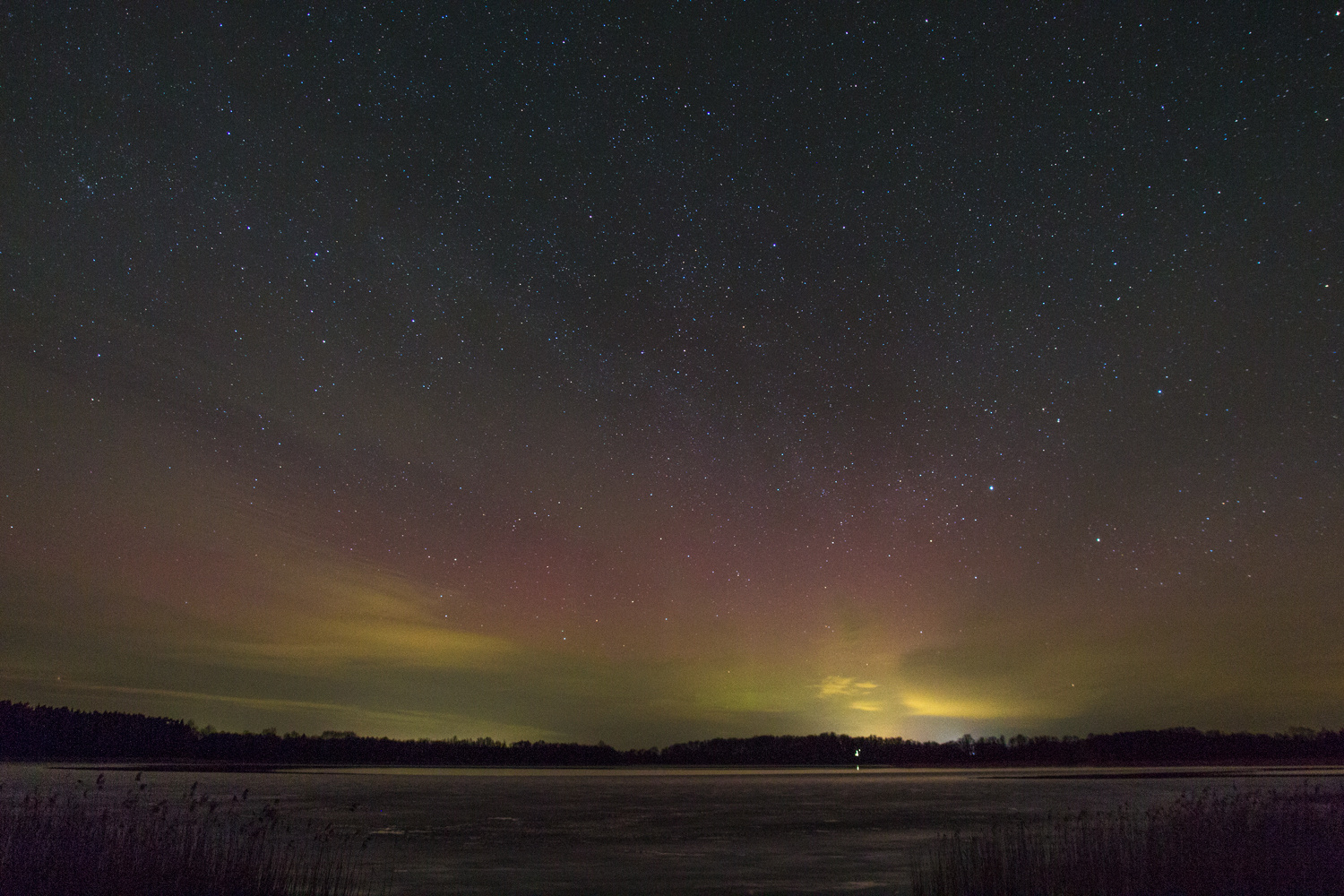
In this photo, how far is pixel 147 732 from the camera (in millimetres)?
152875

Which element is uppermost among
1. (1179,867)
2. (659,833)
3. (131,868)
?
(1179,867)

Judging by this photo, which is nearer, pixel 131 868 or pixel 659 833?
pixel 131 868

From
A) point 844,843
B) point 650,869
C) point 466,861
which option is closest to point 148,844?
point 466,861

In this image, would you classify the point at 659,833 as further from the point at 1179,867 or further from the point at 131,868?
the point at 131,868

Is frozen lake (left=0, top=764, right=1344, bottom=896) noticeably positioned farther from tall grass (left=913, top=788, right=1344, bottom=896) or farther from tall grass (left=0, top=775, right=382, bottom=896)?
tall grass (left=0, top=775, right=382, bottom=896)

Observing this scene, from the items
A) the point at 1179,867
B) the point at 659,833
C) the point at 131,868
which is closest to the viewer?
the point at 131,868

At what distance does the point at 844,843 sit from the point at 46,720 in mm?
161604

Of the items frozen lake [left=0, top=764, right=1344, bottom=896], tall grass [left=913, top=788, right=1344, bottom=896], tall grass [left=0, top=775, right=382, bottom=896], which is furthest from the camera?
frozen lake [left=0, top=764, right=1344, bottom=896]

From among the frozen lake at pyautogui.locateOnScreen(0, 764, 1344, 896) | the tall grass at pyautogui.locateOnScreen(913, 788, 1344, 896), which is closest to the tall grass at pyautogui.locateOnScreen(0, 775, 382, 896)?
the frozen lake at pyautogui.locateOnScreen(0, 764, 1344, 896)

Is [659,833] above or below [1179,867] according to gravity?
below

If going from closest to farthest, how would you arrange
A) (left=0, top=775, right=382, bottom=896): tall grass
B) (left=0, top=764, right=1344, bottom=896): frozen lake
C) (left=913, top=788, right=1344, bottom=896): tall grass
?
(left=0, top=775, right=382, bottom=896): tall grass → (left=913, top=788, right=1344, bottom=896): tall grass → (left=0, top=764, right=1344, bottom=896): frozen lake

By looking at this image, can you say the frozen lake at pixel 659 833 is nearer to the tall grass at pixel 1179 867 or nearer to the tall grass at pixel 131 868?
the tall grass at pixel 1179 867

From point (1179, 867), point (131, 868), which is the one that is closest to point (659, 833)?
point (1179, 867)

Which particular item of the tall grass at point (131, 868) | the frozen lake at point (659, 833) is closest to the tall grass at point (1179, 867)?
the frozen lake at point (659, 833)
